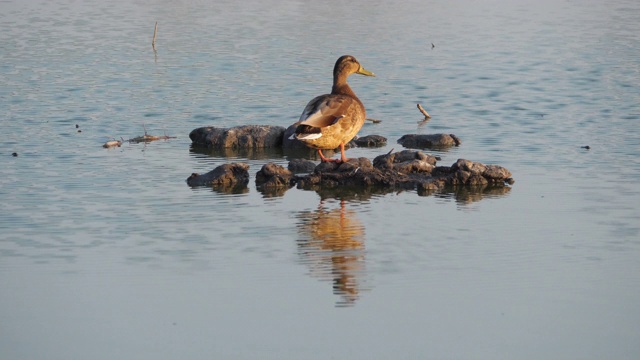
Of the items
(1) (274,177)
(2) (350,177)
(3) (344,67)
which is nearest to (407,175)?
(2) (350,177)

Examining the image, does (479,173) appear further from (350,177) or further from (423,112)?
(423,112)

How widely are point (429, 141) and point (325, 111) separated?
2.45m

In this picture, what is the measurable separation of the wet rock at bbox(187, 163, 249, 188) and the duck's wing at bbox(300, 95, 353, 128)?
2.80 feet

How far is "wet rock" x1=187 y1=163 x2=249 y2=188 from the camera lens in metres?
12.5

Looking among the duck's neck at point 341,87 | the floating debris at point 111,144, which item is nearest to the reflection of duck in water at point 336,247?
the duck's neck at point 341,87

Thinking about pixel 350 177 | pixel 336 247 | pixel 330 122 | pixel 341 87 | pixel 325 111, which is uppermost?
pixel 341 87

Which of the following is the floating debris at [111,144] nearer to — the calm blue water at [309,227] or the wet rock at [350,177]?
the calm blue water at [309,227]

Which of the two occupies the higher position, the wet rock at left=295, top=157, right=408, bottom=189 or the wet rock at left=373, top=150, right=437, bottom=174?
the wet rock at left=373, top=150, right=437, bottom=174

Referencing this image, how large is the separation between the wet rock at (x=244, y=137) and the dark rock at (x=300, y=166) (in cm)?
183

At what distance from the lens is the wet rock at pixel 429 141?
1493cm

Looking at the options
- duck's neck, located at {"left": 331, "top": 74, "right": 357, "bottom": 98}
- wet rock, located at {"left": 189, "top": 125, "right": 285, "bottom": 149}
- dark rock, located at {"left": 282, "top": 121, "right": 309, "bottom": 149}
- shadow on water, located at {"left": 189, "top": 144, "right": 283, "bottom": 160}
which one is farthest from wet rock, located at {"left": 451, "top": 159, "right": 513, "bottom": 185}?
wet rock, located at {"left": 189, "top": 125, "right": 285, "bottom": 149}

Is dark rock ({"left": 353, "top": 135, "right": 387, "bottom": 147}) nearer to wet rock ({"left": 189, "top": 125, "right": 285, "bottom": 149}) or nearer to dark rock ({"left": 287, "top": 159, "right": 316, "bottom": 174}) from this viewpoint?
wet rock ({"left": 189, "top": 125, "right": 285, "bottom": 149})

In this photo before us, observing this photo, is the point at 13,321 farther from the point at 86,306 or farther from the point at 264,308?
the point at 264,308

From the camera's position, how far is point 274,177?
12406 millimetres
